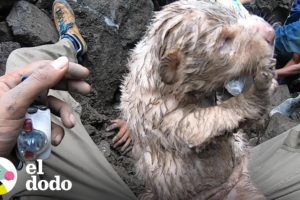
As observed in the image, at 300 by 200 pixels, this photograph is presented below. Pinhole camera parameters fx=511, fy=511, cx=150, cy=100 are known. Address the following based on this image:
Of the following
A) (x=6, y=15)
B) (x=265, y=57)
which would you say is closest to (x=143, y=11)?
(x=6, y=15)

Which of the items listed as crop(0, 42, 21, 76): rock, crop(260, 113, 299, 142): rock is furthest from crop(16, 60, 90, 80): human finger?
crop(260, 113, 299, 142): rock

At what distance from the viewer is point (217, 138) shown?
96.7 inches

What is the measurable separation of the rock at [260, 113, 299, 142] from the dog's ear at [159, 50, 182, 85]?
2464mm

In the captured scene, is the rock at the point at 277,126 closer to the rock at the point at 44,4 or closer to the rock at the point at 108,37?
the rock at the point at 108,37

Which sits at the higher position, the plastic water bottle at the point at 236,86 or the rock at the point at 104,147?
the plastic water bottle at the point at 236,86

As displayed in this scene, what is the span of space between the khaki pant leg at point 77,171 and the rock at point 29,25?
1541 mm

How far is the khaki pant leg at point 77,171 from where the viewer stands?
2648 mm

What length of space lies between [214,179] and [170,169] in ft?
0.82

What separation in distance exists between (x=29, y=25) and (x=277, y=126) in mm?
2506

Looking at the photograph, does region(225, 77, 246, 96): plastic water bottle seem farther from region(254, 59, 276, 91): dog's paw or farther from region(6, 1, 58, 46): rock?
region(6, 1, 58, 46): rock

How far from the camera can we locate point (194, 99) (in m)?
2.57

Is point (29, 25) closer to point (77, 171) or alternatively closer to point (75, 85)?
point (77, 171)

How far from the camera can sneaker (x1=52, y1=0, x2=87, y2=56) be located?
15.2 ft

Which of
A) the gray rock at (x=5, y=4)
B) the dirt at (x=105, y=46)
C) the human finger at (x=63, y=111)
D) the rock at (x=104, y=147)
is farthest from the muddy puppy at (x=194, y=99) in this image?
the gray rock at (x=5, y=4)
